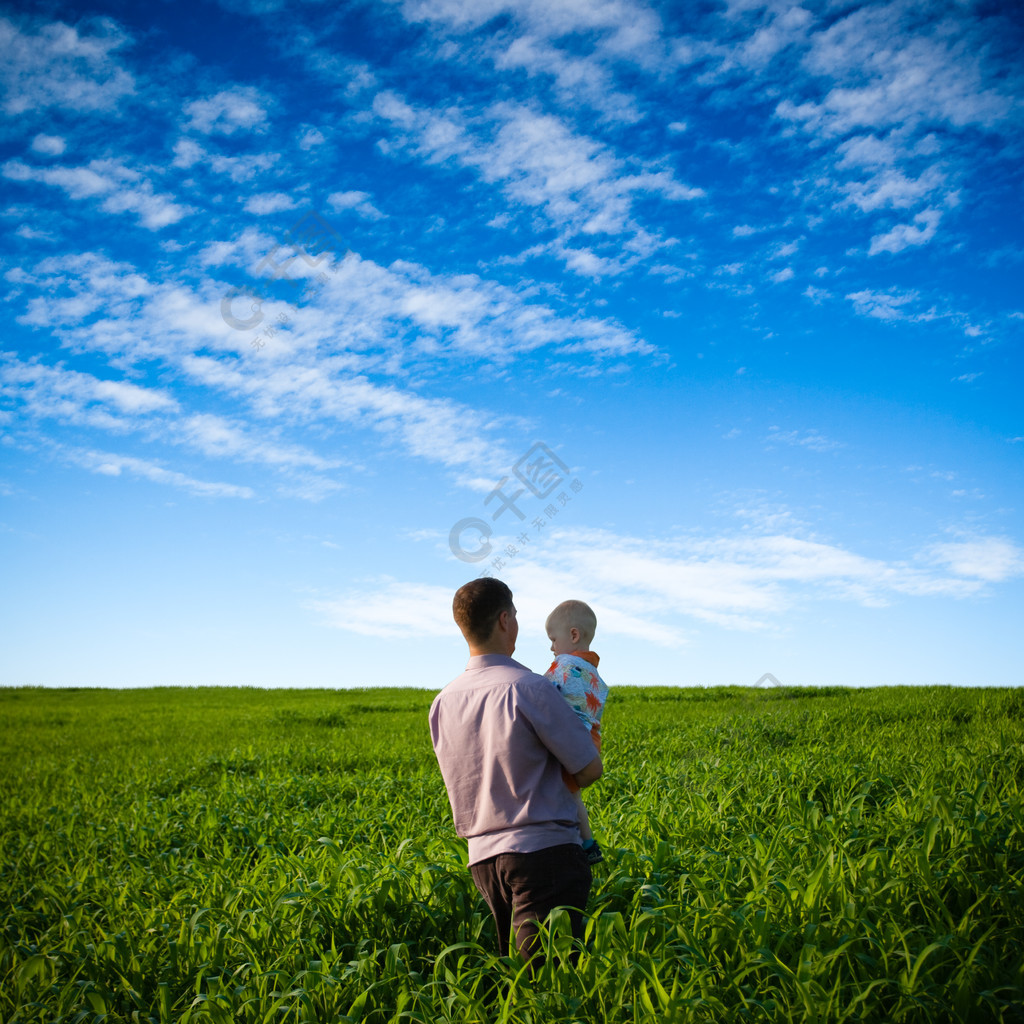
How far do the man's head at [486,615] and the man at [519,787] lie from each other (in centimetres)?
10

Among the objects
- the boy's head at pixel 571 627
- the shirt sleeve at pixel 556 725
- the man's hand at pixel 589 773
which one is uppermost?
the boy's head at pixel 571 627

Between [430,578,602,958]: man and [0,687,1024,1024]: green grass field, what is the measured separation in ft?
0.78

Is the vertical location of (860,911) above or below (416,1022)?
above

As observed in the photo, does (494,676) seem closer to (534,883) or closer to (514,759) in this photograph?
(514,759)

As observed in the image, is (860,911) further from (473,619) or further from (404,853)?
(404,853)

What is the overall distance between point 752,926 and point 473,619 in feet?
6.34

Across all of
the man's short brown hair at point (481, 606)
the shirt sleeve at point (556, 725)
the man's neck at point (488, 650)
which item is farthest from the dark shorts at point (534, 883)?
the man's short brown hair at point (481, 606)

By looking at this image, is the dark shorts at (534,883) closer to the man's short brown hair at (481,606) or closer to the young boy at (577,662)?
the young boy at (577,662)

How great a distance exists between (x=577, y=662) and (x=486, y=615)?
0.69 metres

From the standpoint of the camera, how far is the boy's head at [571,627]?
154 inches

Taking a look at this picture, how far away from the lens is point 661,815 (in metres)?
5.57

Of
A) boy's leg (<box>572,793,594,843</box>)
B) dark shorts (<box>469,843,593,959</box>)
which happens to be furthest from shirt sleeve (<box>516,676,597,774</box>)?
dark shorts (<box>469,843,593,959</box>)

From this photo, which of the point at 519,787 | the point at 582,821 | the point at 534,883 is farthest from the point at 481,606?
the point at 534,883

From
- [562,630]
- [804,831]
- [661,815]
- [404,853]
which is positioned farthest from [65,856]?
[804,831]
